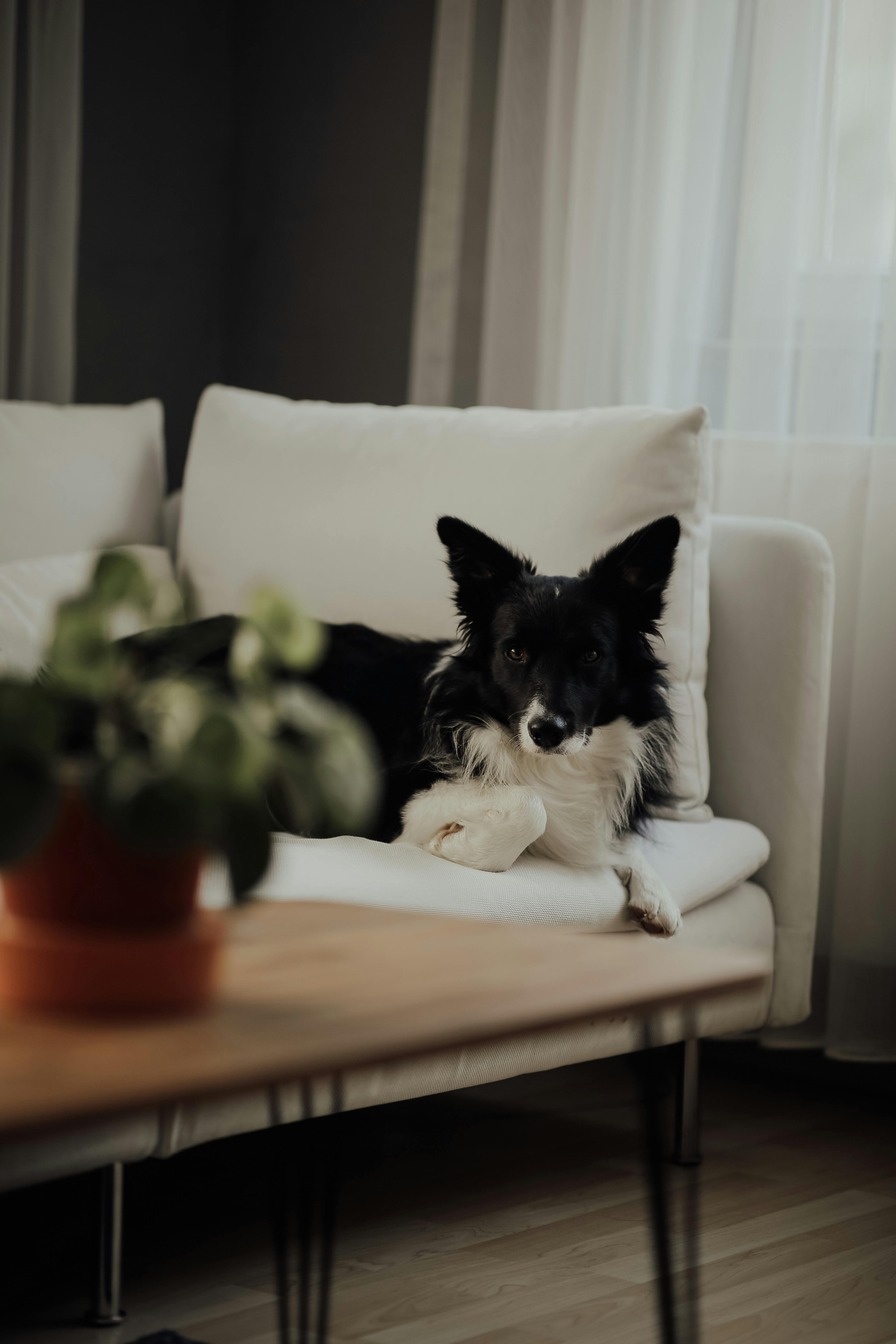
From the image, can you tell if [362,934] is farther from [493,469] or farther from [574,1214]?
[493,469]

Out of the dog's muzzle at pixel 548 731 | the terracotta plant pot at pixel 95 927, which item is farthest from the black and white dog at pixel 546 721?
the terracotta plant pot at pixel 95 927

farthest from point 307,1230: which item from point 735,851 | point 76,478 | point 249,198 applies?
point 249,198

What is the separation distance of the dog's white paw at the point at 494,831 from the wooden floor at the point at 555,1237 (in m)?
0.52

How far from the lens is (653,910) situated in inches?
77.9

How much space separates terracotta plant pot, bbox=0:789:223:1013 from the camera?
2.55ft

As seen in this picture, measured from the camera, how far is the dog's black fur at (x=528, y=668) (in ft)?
6.47

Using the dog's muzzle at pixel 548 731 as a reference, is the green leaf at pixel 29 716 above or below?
above

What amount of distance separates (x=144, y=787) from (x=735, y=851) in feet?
5.40

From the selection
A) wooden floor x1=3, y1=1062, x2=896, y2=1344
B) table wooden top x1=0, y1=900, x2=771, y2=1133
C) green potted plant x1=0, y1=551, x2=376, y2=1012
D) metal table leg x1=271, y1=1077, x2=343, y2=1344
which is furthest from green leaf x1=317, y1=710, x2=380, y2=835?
wooden floor x1=3, y1=1062, x2=896, y2=1344

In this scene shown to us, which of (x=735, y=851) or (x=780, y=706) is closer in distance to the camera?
(x=735, y=851)

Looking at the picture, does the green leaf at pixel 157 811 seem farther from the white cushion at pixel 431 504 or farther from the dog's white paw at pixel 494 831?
the white cushion at pixel 431 504

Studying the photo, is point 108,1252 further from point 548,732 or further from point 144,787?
point 144,787

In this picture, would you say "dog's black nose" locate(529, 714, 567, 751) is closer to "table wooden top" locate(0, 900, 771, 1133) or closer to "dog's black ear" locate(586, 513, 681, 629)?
"dog's black ear" locate(586, 513, 681, 629)

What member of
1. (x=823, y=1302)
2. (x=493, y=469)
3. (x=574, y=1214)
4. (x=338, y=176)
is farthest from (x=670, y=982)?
(x=338, y=176)
